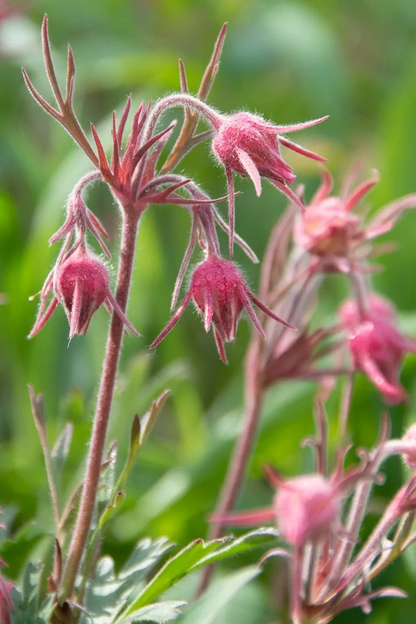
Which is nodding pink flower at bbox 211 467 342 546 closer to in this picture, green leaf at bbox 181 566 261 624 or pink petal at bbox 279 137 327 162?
green leaf at bbox 181 566 261 624


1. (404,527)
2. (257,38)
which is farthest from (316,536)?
(257,38)

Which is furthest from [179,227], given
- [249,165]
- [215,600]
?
[249,165]

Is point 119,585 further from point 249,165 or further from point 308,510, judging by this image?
point 249,165

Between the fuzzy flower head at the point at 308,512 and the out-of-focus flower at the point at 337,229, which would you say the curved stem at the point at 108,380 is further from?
the out-of-focus flower at the point at 337,229

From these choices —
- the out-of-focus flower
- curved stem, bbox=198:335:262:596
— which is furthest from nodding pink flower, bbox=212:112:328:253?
curved stem, bbox=198:335:262:596

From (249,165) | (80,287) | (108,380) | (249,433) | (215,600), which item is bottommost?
(215,600)

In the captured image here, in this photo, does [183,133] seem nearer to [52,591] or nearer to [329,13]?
[52,591]

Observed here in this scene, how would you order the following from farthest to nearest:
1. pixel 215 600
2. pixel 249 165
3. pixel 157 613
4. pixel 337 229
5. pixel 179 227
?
pixel 179 227, pixel 337 229, pixel 215 600, pixel 157 613, pixel 249 165

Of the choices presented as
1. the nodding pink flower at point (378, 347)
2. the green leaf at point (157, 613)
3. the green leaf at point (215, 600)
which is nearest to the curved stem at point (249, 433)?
the nodding pink flower at point (378, 347)

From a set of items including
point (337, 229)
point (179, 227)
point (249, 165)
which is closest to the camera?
point (249, 165)
